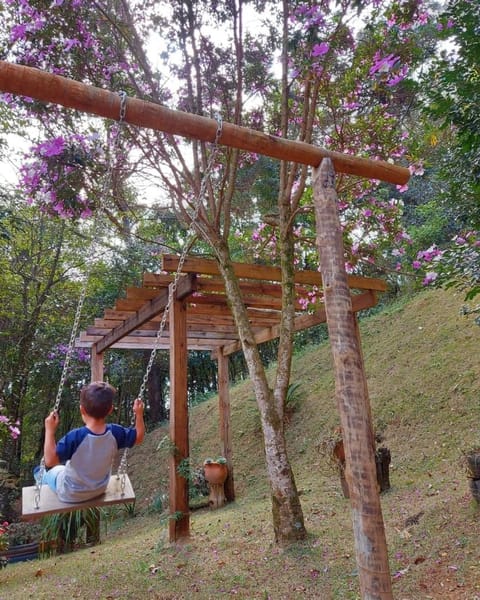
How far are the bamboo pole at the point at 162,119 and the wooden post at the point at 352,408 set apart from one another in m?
0.20

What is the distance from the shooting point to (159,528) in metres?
5.84

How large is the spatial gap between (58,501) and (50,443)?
17.3 inches

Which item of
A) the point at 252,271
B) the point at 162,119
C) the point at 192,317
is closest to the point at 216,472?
the point at 192,317

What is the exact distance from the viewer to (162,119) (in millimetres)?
2498

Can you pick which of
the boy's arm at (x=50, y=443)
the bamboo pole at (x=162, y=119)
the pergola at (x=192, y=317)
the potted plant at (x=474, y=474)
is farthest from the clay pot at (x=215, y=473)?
the bamboo pole at (x=162, y=119)

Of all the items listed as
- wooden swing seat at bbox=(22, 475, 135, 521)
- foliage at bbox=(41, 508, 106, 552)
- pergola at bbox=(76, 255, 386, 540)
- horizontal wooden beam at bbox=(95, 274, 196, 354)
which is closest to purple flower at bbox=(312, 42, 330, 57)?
→ pergola at bbox=(76, 255, 386, 540)

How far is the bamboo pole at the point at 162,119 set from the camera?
226 cm

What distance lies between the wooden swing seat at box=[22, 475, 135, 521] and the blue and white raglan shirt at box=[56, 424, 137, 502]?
32mm

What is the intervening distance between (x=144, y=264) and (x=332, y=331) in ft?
26.3

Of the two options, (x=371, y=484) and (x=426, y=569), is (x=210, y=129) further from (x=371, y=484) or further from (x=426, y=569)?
(x=426, y=569)

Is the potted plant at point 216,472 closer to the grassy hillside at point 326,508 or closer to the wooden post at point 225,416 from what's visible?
the wooden post at point 225,416

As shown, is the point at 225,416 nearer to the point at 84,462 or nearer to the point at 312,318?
the point at 312,318

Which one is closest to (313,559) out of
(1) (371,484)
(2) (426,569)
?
(2) (426,569)

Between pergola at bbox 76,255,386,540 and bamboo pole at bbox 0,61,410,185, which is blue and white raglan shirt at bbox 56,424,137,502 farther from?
bamboo pole at bbox 0,61,410,185
